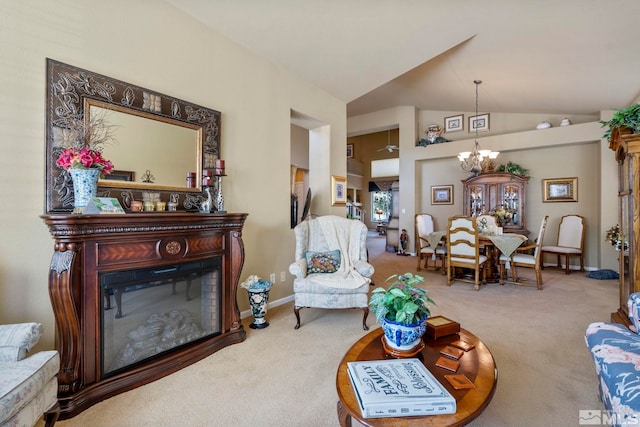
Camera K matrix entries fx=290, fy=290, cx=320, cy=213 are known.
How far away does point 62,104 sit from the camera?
185cm

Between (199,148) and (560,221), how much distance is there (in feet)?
21.6

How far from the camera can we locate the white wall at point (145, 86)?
5.69ft

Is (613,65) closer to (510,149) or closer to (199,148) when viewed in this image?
(510,149)

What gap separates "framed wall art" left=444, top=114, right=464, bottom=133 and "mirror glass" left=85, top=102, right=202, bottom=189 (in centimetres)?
604

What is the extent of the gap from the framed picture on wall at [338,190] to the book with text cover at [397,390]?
3.19m

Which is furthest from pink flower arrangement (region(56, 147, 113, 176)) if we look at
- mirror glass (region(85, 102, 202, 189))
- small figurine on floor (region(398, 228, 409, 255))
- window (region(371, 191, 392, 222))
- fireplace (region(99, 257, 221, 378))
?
window (region(371, 191, 392, 222))

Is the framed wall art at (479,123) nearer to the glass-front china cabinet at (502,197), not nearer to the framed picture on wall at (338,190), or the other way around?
the glass-front china cabinet at (502,197)

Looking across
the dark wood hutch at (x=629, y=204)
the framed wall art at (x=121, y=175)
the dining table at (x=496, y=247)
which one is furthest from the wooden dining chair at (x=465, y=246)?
the framed wall art at (x=121, y=175)

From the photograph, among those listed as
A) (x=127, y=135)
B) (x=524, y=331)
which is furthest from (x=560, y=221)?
(x=127, y=135)

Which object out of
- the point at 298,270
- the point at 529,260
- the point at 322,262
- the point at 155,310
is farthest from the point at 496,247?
the point at 155,310

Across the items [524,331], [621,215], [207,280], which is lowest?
[524,331]

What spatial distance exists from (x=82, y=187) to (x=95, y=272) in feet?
1.74

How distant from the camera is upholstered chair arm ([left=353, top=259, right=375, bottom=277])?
2.88 meters

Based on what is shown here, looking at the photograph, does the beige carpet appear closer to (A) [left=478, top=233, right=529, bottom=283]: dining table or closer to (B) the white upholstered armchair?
(B) the white upholstered armchair
